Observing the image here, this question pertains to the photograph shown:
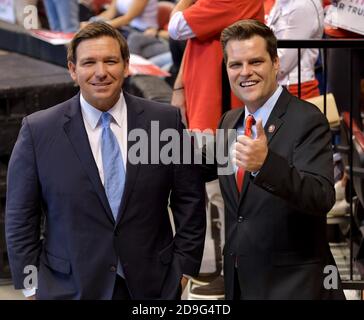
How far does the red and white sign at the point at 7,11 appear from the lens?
1042 cm

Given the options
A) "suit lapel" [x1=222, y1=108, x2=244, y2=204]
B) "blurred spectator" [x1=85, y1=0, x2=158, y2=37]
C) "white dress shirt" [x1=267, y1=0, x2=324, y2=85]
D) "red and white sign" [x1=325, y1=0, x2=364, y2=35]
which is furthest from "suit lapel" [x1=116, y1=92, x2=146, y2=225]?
"blurred spectator" [x1=85, y1=0, x2=158, y2=37]

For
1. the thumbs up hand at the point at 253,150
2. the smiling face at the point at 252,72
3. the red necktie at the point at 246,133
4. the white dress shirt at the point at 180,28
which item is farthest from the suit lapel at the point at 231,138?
the white dress shirt at the point at 180,28

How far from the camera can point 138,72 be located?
8.77m

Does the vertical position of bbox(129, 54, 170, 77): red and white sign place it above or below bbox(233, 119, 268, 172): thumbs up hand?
below

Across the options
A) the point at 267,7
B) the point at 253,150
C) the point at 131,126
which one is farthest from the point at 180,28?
the point at 253,150

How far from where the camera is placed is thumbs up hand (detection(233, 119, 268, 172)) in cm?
418

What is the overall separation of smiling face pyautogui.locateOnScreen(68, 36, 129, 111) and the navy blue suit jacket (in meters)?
0.10

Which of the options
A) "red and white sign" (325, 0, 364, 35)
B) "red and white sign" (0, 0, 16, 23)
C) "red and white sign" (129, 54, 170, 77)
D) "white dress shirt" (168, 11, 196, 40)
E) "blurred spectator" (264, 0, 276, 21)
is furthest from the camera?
"red and white sign" (0, 0, 16, 23)

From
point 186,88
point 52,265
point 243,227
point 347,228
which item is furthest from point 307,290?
point 347,228

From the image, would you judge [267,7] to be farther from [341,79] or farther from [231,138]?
[231,138]

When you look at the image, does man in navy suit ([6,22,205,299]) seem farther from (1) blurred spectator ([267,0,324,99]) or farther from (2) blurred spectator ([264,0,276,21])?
(2) blurred spectator ([264,0,276,21])

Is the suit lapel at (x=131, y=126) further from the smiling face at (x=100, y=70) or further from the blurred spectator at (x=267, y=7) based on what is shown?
the blurred spectator at (x=267, y=7)

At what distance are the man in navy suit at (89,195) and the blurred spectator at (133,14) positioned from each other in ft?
18.3
